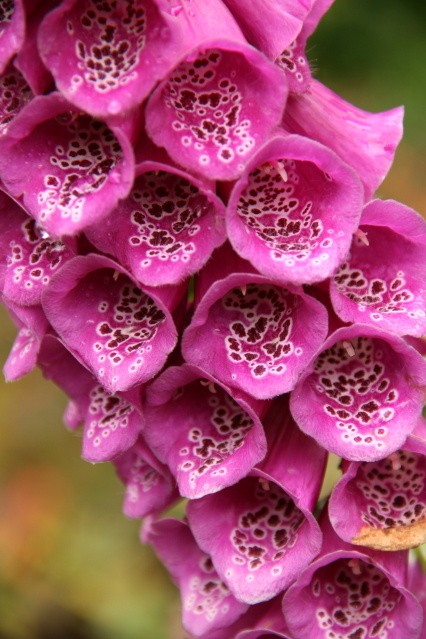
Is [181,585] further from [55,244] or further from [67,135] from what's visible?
[67,135]

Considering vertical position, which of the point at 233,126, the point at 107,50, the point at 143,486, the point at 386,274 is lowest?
the point at 143,486

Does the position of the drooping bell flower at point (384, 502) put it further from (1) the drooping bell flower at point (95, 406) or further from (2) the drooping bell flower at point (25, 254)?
(2) the drooping bell flower at point (25, 254)

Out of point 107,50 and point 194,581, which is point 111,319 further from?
point 194,581

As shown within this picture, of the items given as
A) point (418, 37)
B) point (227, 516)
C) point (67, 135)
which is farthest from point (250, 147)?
point (418, 37)

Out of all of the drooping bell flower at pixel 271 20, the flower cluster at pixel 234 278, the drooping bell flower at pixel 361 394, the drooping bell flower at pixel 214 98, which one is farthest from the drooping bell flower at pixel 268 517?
the drooping bell flower at pixel 271 20

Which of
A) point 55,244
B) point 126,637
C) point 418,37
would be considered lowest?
point 126,637

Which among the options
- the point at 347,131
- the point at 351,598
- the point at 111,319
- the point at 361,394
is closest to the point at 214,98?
the point at 347,131

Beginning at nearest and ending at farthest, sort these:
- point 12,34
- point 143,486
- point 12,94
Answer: point 12,34 → point 12,94 → point 143,486
